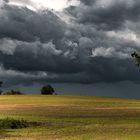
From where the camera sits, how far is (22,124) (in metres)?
58.0

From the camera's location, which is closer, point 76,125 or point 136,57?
point 76,125

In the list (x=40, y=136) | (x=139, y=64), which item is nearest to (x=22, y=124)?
(x=40, y=136)

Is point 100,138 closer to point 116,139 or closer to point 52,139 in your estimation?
point 116,139

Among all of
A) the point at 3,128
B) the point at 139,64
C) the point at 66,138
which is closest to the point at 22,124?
→ the point at 3,128

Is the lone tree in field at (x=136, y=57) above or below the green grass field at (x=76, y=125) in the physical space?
above

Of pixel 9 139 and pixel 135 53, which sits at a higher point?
pixel 135 53

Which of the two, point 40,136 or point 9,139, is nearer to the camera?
point 9,139

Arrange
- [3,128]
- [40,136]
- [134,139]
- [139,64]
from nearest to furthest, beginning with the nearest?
[134,139], [40,136], [3,128], [139,64]

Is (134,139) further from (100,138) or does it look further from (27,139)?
(27,139)

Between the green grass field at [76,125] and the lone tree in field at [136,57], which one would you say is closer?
the green grass field at [76,125]

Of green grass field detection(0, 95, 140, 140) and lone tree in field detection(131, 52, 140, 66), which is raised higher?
lone tree in field detection(131, 52, 140, 66)

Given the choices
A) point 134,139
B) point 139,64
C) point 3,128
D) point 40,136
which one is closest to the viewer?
point 134,139

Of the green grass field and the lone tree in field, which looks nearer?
the green grass field

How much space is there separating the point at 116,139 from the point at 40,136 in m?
8.24
